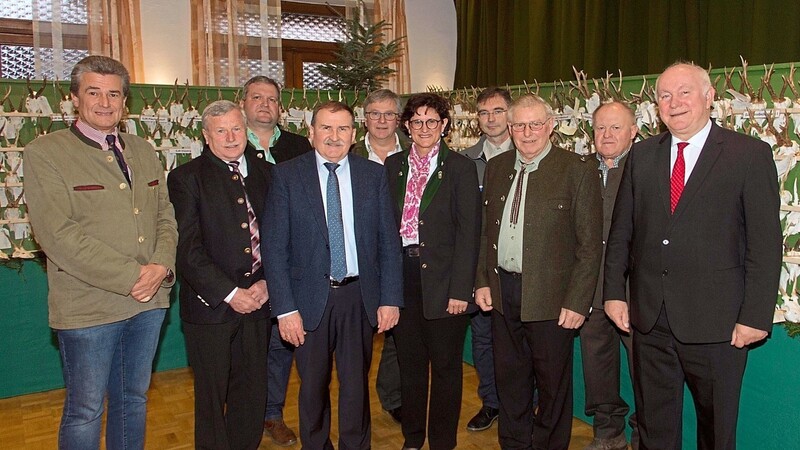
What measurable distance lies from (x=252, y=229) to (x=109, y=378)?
29.7 inches

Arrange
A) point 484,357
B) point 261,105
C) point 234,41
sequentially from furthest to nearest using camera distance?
point 234,41
point 484,357
point 261,105

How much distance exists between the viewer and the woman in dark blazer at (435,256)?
2.72 meters

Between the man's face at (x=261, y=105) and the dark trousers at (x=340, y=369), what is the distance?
1149 millimetres

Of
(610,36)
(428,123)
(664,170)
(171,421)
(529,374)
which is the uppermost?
(610,36)

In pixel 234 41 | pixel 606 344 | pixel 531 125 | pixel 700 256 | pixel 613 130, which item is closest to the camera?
pixel 700 256

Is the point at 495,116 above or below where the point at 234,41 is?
below

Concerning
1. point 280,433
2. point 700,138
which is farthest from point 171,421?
point 700,138

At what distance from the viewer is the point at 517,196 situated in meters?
2.67

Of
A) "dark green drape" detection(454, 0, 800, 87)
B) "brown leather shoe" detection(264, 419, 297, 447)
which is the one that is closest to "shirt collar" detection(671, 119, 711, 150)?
"brown leather shoe" detection(264, 419, 297, 447)

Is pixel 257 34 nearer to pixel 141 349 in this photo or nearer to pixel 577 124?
pixel 577 124

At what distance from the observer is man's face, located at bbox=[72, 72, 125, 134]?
221 cm

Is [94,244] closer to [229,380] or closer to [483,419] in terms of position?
[229,380]

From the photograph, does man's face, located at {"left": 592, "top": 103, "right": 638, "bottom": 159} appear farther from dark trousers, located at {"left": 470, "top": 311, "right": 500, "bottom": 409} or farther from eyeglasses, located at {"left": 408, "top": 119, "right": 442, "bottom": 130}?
dark trousers, located at {"left": 470, "top": 311, "right": 500, "bottom": 409}

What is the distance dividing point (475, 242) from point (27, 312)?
281cm
